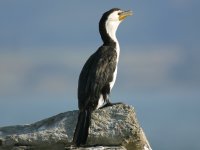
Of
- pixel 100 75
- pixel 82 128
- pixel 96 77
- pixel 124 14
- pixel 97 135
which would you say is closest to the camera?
pixel 82 128

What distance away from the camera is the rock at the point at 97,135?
10469 mm

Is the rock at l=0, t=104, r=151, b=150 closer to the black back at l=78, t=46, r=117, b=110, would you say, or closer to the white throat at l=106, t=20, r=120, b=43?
the black back at l=78, t=46, r=117, b=110

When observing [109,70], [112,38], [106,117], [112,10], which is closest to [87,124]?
[106,117]

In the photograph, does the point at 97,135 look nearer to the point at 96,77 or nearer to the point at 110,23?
the point at 96,77

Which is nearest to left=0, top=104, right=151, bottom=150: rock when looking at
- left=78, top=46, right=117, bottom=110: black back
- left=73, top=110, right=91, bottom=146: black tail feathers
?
left=73, top=110, right=91, bottom=146: black tail feathers

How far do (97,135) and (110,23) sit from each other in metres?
4.29

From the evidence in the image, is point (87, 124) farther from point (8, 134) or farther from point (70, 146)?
point (8, 134)

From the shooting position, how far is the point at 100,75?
41.9 feet

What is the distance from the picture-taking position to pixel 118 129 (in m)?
10.5

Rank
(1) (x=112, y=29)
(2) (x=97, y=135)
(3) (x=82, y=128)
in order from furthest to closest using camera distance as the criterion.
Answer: (1) (x=112, y=29)
(2) (x=97, y=135)
(3) (x=82, y=128)

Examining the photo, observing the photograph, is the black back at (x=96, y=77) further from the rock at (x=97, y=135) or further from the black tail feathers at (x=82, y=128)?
the rock at (x=97, y=135)

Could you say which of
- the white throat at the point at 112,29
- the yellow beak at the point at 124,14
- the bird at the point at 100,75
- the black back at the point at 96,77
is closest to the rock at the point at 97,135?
the bird at the point at 100,75

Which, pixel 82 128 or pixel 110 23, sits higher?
pixel 110 23

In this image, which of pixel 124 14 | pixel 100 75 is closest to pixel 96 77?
pixel 100 75
